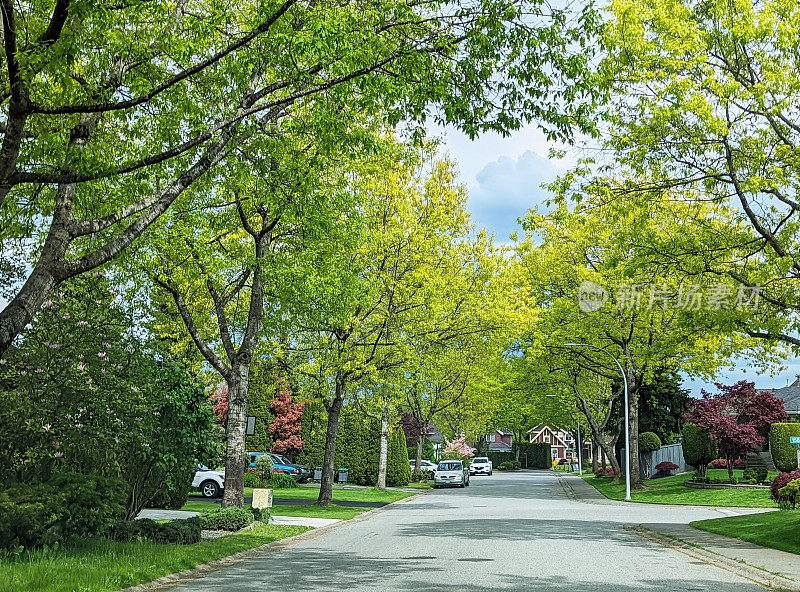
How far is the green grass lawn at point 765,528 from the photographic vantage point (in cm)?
1526

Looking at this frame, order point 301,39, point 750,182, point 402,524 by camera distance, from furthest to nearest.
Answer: point 402,524 → point 750,182 → point 301,39

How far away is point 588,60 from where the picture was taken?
409 inches

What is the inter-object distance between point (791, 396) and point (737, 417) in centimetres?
3176

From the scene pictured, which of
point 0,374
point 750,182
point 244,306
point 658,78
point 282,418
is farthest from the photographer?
point 282,418

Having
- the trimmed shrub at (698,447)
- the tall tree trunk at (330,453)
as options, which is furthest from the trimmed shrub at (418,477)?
the tall tree trunk at (330,453)

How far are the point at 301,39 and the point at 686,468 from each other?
52214 millimetres

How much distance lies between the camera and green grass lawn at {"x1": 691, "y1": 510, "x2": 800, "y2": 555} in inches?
601

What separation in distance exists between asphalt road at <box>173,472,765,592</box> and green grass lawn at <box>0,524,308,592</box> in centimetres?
68

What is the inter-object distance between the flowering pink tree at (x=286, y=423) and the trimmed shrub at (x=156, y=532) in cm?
3740

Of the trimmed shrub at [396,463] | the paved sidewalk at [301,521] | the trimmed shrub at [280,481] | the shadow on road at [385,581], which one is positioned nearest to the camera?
the shadow on road at [385,581]

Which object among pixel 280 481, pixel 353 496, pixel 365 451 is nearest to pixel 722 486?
pixel 353 496

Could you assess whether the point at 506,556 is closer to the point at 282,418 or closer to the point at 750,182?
the point at 750,182

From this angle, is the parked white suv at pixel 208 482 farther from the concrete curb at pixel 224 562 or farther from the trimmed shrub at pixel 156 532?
the trimmed shrub at pixel 156 532

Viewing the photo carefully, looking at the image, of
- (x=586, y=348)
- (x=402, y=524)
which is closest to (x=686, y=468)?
(x=586, y=348)
